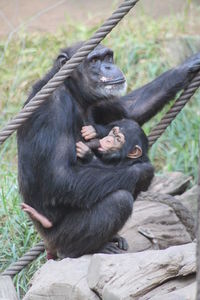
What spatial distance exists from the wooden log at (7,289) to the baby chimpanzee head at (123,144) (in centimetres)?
111

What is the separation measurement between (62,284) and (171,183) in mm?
3046

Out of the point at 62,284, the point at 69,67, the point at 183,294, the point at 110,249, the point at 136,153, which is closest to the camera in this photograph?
the point at 183,294

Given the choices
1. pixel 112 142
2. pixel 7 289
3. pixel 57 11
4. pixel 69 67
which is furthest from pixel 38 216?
pixel 57 11

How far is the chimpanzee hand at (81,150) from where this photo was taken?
512 cm

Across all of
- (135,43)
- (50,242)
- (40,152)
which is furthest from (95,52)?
(135,43)

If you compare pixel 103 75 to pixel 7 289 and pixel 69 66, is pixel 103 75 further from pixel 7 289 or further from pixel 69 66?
pixel 7 289

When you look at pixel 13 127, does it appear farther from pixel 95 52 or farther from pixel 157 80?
pixel 157 80

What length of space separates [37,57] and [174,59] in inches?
66.1

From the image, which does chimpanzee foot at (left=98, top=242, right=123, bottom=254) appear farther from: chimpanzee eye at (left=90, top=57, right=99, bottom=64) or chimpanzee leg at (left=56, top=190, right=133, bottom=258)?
chimpanzee eye at (left=90, top=57, right=99, bottom=64)

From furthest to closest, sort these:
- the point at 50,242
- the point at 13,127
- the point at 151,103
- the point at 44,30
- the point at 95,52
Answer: the point at 44,30 < the point at 151,103 < the point at 95,52 < the point at 50,242 < the point at 13,127

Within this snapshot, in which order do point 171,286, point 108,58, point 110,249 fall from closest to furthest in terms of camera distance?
point 171,286 → point 110,249 → point 108,58

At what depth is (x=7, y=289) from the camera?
4.92 meters

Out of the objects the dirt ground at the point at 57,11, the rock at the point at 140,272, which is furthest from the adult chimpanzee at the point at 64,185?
the dirt ground at the point at 57,11

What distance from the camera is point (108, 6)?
10.1 meters
